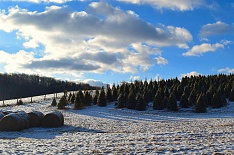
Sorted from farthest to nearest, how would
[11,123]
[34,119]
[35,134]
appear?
[34,119] < [11,123] < [35,134]

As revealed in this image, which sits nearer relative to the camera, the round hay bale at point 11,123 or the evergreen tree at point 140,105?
the round hay bale at point 11,123

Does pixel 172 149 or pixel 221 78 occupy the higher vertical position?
pixel 221 78

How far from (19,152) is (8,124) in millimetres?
15300

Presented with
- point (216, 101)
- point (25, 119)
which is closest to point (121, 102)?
point (216, 101)

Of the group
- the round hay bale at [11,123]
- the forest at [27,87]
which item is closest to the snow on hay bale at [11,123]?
the round hay bale at [11,123]

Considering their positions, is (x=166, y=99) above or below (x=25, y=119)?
above

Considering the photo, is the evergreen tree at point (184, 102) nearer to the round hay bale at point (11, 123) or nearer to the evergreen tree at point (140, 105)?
the evergreen tree at point (140, 105)

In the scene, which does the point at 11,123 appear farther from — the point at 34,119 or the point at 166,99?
the point at 166,99

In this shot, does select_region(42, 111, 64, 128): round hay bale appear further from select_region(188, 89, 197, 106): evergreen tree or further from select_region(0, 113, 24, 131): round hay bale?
select_region(188, 89, 197, 106): evergreen tree

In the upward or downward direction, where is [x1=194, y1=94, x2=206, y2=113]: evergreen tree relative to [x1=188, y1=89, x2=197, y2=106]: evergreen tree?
Result: downward

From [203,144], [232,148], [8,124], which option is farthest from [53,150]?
[8,124]

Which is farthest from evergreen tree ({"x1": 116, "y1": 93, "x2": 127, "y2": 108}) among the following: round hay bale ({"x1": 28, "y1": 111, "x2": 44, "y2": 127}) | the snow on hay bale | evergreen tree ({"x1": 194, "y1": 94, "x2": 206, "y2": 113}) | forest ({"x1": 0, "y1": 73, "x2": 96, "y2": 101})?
forest ({"x1": 0, "y1": 73, "x2": 96, "y2": 101})

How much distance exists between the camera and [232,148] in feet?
46.0

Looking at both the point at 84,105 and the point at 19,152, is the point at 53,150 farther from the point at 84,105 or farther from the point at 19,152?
the point at 84,105
